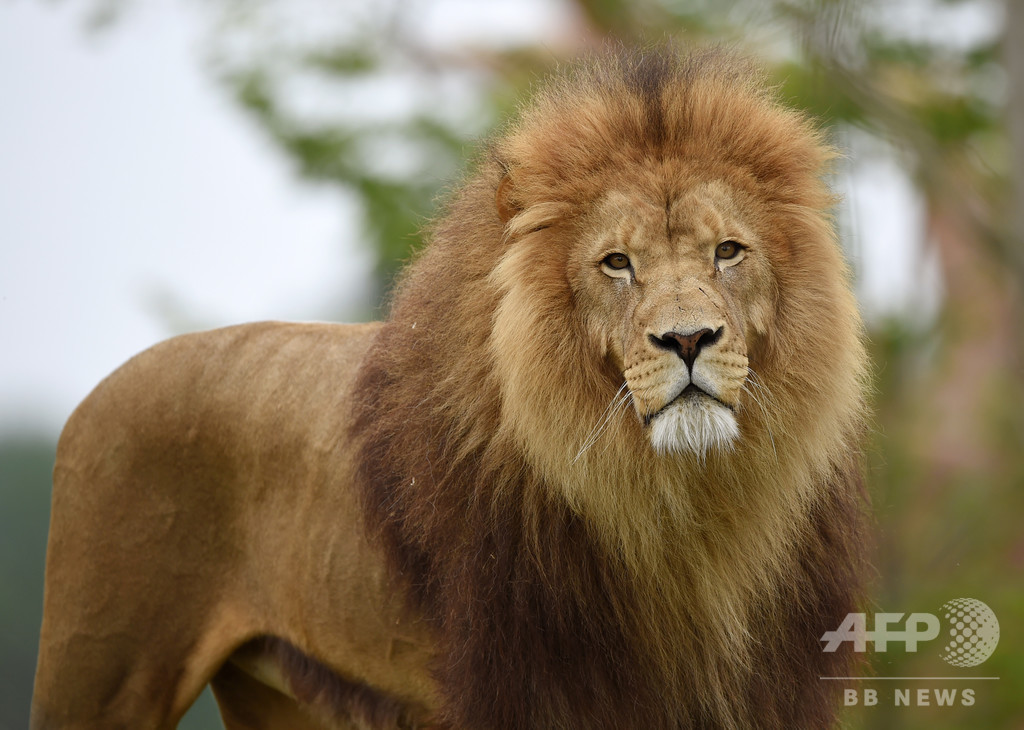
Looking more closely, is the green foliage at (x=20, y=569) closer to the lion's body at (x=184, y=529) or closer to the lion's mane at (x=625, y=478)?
the lion's body at (x=184, y=529)

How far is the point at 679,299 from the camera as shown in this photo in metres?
2.97

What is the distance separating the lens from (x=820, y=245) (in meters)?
3.38

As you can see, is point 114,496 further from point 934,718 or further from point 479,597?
point 934,718

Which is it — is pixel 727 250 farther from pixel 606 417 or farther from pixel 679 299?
pixel 606 417

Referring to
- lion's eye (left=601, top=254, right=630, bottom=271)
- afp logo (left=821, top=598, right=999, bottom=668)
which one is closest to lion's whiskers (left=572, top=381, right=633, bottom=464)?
lion's eye (left=601, top=254, right=630, bottom=271)

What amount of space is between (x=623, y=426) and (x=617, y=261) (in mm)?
448

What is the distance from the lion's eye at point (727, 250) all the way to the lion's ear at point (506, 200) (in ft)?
2.06

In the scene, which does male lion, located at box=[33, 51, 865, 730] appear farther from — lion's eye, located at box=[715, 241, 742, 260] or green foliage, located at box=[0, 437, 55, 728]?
green foliage, located at box=[0, 437, 55, 728]

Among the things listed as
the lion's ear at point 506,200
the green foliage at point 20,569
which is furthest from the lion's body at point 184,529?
the green foliage at point 20,569

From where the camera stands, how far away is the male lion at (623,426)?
3158 millimetres

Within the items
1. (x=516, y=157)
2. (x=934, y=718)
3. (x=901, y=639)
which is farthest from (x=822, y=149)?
(x=934, y=718)

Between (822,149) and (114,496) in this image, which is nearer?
(822,149)

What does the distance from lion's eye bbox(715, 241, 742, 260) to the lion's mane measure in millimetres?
165

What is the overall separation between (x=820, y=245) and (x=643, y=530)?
0.97m
